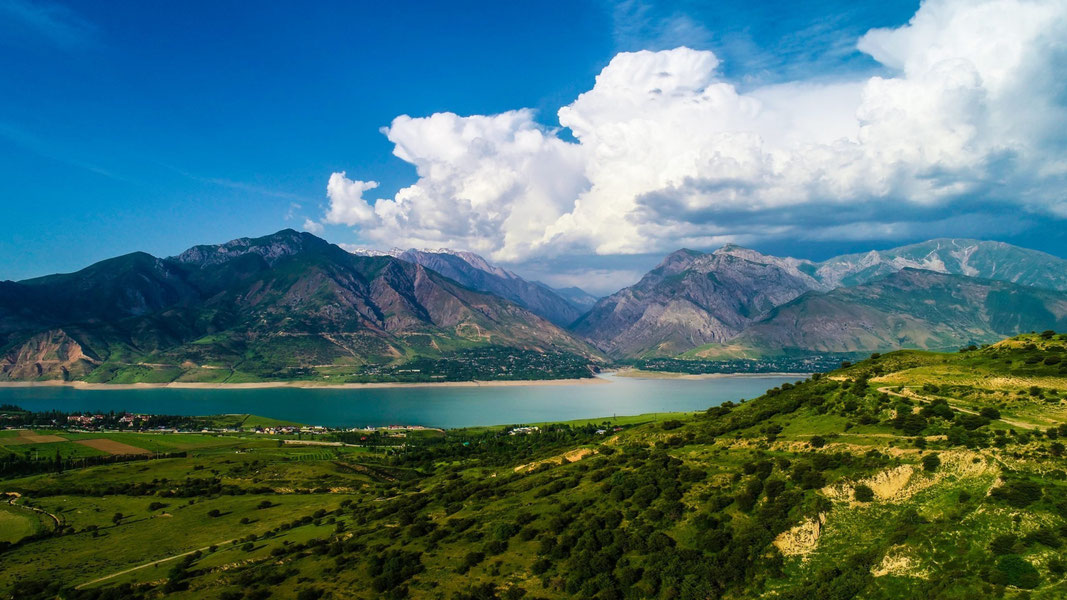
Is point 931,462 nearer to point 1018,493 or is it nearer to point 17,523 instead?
point 1018,493

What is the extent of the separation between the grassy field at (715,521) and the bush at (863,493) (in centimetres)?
15

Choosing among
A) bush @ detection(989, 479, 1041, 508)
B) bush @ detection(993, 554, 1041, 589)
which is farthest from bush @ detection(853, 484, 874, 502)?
bush @ detection(993, 554, 1041, 589)

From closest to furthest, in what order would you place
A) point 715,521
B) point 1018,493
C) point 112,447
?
point 1018,493, point 715,521, point 112,447

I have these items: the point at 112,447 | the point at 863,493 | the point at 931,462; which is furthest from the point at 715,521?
the point at 112,447

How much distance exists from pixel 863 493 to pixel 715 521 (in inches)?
429

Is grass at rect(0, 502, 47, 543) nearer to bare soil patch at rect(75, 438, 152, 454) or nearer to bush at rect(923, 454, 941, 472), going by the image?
bare soil patch at rect(75, 438, 152, 454)

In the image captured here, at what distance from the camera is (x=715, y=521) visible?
146 ft

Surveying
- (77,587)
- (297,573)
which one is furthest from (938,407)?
(77,587)

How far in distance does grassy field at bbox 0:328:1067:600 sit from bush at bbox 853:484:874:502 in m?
0.15

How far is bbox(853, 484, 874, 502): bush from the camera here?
41531mm

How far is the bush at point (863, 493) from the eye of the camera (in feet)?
136

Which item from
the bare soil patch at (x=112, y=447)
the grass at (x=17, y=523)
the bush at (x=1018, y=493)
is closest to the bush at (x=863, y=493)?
the bush at (x=1018, y=493)

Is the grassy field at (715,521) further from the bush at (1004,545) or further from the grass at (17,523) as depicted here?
the grass at (17,523)

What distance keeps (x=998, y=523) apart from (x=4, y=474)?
17620 centimetres
